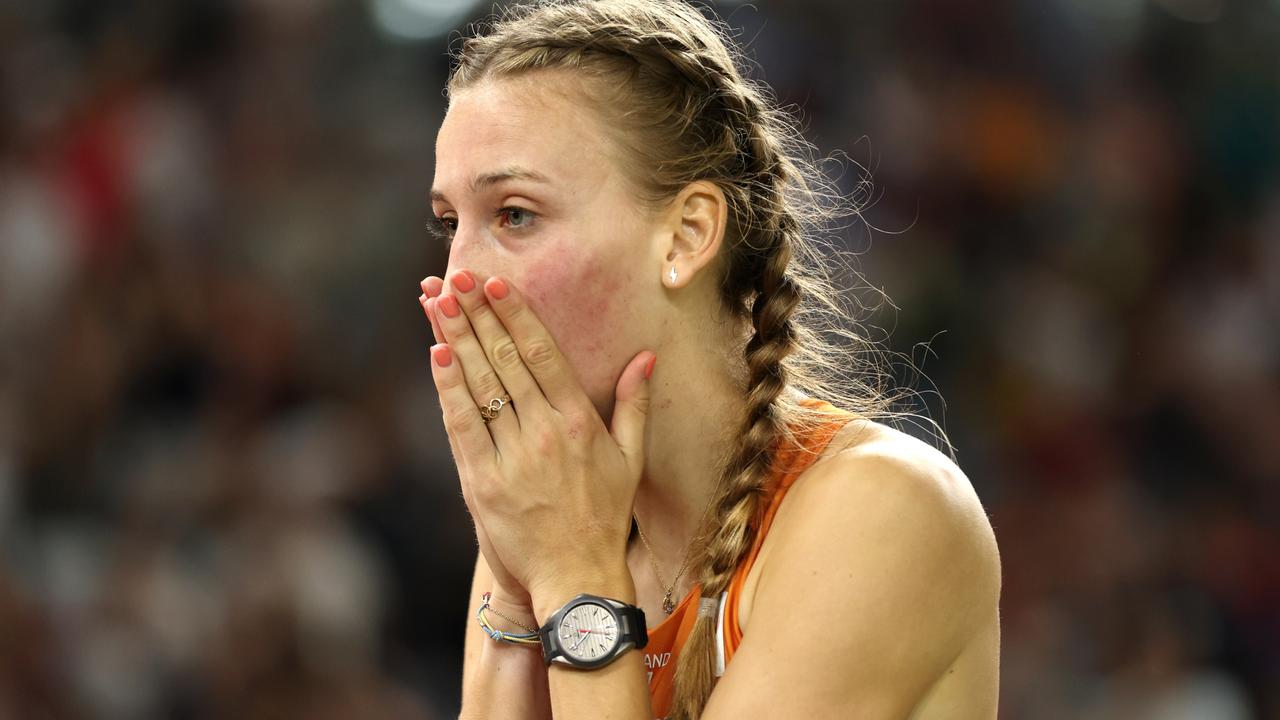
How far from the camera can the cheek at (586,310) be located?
6.44 feet

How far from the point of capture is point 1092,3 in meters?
6.23

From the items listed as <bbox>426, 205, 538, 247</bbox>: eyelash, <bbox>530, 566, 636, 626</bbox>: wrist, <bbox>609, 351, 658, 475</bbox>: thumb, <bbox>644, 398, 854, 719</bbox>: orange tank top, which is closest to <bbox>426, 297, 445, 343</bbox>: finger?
<bbox>426, 205, 538, 247</bbox>: eyelash

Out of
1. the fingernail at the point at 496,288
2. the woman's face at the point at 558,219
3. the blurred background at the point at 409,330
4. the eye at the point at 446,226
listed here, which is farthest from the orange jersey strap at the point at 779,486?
the blurred background at the point at 409,330

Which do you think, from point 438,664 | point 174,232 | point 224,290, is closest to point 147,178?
point 174,232

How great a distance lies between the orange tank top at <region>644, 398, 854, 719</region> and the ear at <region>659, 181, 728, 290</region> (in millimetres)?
307

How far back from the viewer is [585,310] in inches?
78.2

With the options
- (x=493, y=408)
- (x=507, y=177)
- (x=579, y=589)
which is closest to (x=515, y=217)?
(x=507, y=177)

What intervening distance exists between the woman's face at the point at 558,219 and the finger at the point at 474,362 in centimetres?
3

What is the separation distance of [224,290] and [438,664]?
5.34 feet

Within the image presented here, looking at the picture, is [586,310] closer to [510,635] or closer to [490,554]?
[490,554]

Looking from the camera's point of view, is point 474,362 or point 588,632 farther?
point 474,362

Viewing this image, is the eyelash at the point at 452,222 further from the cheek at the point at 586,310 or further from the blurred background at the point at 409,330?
the blurred background at the point at 409,330

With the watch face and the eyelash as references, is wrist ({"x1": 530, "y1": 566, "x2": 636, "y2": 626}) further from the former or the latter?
the eyelash

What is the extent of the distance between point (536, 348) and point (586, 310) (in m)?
0.09
